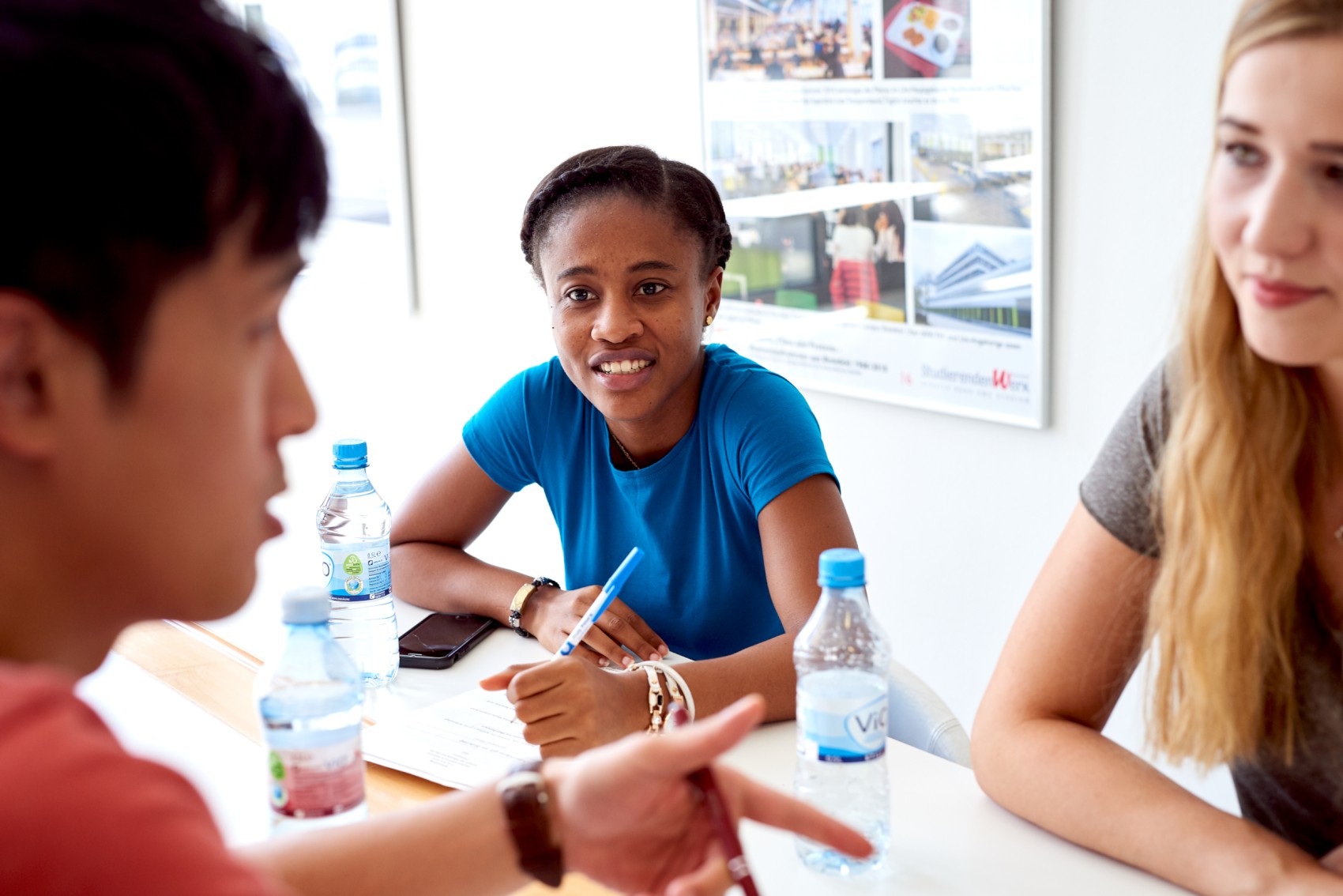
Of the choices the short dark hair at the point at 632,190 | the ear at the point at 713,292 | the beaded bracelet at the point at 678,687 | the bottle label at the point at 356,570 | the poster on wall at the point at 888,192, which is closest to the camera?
the beaded bracelet at the point at 678,687

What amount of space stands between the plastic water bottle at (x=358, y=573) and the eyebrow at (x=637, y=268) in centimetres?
37

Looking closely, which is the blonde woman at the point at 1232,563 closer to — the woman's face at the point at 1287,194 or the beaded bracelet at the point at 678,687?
the woman's face at the point at 1287,194

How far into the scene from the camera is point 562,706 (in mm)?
1250

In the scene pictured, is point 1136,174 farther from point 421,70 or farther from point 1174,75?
point 421,70

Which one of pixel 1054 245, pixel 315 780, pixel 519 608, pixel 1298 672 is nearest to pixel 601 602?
pixel 519 608

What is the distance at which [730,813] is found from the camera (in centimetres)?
90

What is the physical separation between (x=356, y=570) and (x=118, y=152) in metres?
0.96

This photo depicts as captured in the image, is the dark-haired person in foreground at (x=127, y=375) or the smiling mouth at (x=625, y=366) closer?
the dark-haired person in foreground at (x=127, y=375)

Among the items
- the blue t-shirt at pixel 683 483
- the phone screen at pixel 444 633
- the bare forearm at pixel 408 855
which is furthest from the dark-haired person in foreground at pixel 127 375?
the blue t-shirt at pixel 683 483

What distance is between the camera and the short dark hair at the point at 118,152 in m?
0.58

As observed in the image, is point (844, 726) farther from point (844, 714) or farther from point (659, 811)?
point (659, 811)

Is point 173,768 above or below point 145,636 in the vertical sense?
above

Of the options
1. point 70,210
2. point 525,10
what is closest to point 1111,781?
point 70,210

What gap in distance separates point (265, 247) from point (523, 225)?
1180 mm
